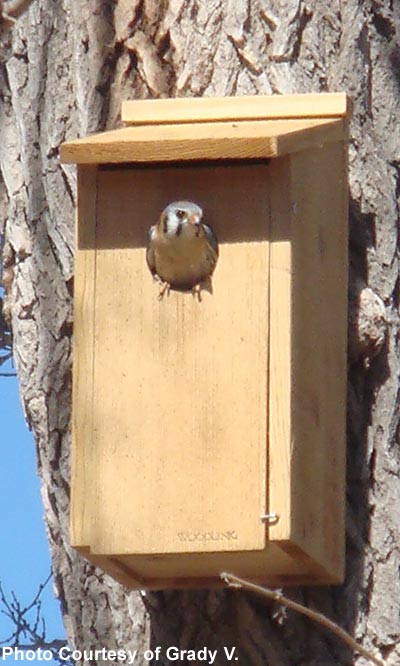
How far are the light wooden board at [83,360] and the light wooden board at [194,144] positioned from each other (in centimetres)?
10

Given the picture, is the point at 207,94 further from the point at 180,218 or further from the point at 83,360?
the point at 83,360

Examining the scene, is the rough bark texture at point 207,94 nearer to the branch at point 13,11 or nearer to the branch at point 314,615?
the branch at point 314,615

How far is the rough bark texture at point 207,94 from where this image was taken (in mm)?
3611

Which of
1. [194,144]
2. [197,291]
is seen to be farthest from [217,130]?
[197,291]

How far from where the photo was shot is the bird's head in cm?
332

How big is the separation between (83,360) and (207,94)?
0.73m

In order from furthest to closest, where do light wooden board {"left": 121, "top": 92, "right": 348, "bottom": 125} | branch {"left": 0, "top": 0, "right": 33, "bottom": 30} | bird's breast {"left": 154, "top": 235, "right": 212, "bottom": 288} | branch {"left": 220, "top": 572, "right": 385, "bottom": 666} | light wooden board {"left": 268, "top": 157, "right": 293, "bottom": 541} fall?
light wooden board {"left": 121, "top": 92, "right": 348, "bottom": 125}, bird's breast {"left": 154, "top": 235, "right": 212, "bottom": 288}, light wooden board {"left": 268, "top": 157, "right": 293, "bottom": 541}, branch {"left": 0, "top": 0, "right": 33, "bottom": 30}, branch {"left": 220, "top": 572, "right": 385, "bottom": 666}

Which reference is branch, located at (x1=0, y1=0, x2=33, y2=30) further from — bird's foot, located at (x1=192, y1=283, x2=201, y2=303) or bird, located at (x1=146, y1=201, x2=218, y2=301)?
bird's foot, located at (x1=192, y1=283, x2=201, y2=303)

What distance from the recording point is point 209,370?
3.33 m

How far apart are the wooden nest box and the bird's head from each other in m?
0.06

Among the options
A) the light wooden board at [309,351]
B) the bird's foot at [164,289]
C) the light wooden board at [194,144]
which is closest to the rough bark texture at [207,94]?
the light wooden board at [309,351]

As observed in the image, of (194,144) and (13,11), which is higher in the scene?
(13,11)

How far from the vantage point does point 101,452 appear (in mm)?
3354

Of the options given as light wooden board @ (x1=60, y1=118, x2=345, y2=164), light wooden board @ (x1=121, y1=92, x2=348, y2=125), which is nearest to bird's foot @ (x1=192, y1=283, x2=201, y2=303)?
light wooden board @ (x1=60, y1=118, x2=345, y2=164)
